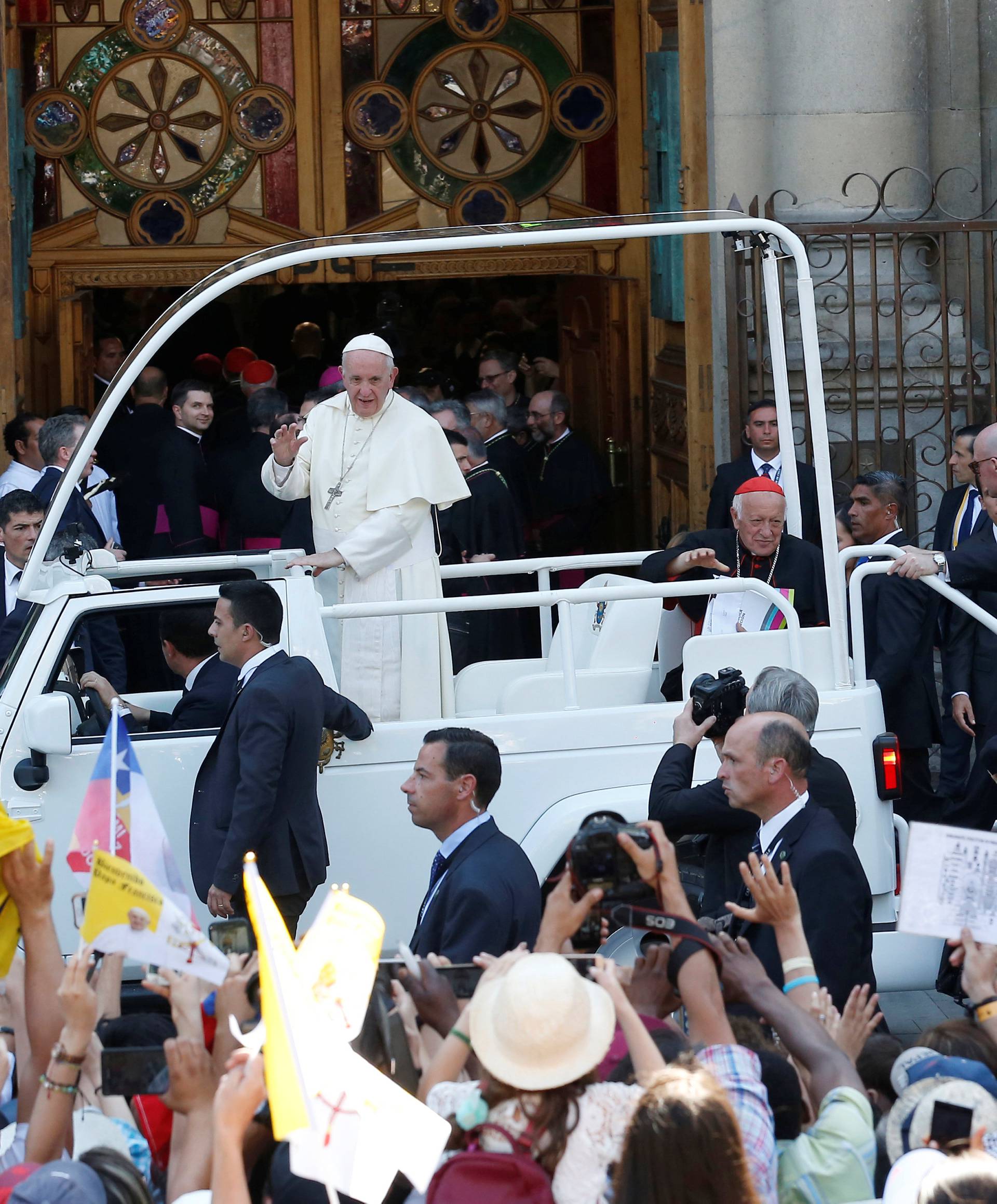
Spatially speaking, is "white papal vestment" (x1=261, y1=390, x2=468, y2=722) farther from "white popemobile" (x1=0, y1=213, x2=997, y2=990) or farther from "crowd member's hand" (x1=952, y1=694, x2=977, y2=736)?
"crowd member's hand" (x1=952, y1=694, x2=977, y2=736)

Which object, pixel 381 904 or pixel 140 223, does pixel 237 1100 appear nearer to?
pixel 381 904

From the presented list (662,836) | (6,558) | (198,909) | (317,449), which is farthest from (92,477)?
(662,836)

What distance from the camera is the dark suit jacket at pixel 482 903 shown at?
4086 millimetres

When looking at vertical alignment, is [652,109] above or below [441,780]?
above

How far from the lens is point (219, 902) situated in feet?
16.0

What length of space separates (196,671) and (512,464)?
15.0 feet

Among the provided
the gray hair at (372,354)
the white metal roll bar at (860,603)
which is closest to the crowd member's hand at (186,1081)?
the white metal roll bar at (860,603)

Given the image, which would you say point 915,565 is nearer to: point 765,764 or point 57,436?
point 765,764

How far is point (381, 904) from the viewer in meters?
5.39

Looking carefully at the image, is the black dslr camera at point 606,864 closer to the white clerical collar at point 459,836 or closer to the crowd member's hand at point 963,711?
the white clerical collar at point 459,836

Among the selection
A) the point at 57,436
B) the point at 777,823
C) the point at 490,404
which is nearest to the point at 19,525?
the point at 57,436

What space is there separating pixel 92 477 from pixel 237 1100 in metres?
6.05

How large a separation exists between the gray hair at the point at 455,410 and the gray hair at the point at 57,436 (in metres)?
1.89

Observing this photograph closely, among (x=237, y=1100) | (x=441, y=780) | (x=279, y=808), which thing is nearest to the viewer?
(x=237, y=1100)
